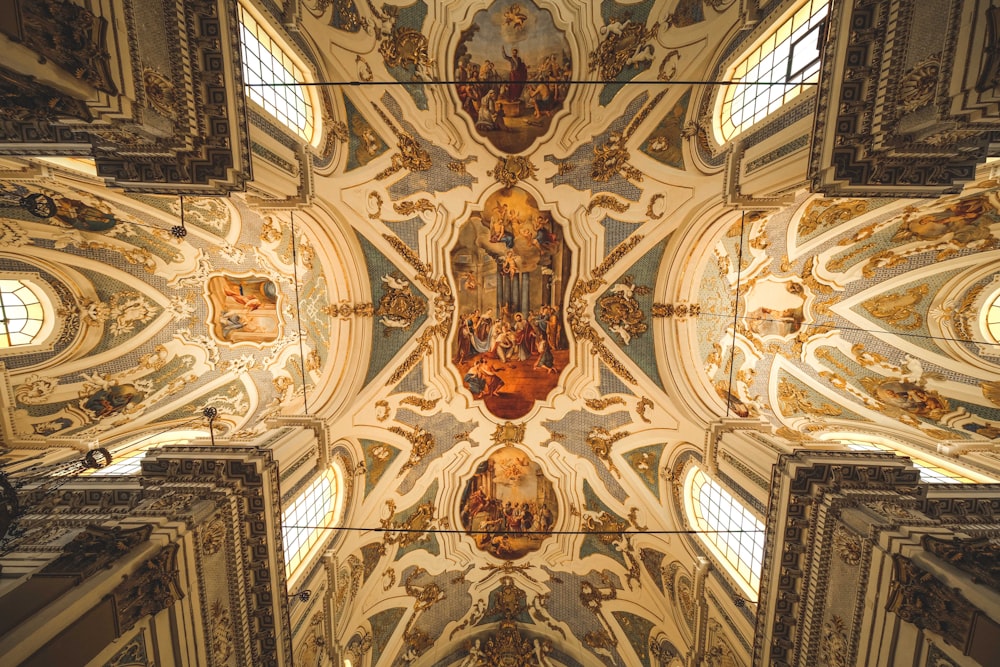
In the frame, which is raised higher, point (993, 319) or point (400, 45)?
point (400, 45)

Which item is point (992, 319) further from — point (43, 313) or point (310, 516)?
point (43, 313)

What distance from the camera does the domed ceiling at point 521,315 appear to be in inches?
374

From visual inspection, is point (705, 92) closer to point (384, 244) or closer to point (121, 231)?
point (384, 244)

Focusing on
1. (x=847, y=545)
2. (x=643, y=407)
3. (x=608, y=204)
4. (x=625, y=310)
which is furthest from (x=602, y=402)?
(x=847, y=545)

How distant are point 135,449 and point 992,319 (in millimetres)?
19931

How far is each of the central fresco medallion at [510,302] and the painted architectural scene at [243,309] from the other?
5395 millimetres

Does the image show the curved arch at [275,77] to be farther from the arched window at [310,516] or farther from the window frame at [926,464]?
the window frame at [926,464]

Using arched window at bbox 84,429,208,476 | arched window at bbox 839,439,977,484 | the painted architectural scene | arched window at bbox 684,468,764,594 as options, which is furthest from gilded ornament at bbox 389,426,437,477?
arched window at bbox 839,439,977,484

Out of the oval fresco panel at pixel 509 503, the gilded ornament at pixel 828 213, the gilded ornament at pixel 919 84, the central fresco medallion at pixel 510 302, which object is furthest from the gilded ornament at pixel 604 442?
the gilded ornament at pixel 919 84

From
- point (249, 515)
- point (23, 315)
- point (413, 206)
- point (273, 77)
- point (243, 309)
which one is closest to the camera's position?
point (249, 515)

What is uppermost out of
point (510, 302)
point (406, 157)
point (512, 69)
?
point (512, 69)

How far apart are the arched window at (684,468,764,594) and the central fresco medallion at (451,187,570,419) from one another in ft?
16.4

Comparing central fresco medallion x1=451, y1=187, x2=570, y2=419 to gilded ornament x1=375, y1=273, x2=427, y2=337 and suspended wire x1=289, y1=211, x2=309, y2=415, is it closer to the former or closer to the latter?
gilded ornament x1=375, y1=273, x2=427, y2=337

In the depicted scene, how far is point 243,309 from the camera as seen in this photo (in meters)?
12.5
